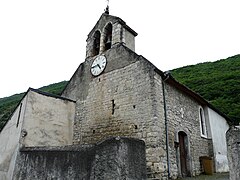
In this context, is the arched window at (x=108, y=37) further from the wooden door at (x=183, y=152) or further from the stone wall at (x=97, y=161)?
the stone wall at (x=97, y=161)

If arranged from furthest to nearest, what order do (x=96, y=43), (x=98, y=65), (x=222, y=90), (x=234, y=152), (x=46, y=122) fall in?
(x=222, y=90), (x=96, y=43), (x=98, y=65), (x=46, y=122), (x=234, y=152)

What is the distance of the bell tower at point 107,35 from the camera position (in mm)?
11246

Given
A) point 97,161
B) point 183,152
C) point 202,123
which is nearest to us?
point 97,161

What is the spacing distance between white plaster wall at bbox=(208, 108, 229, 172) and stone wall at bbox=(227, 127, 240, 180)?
7.73 meters

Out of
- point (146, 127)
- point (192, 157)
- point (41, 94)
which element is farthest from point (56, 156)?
point (192, 157)

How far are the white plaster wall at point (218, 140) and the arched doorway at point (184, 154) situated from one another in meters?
2.25

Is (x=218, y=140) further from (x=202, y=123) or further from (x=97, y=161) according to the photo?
(x=97, y=161)

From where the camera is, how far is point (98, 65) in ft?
38.2

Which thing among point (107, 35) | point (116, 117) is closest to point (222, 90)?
point (107, 35)

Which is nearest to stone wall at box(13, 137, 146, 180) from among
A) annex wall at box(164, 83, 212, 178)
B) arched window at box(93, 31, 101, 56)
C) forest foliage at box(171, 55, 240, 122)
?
annex wall at box(164, 83, 212, 178)

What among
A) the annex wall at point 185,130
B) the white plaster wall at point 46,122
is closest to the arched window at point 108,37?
the white plaster wall at point 46,122

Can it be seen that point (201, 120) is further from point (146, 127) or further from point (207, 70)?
point (207, 70)

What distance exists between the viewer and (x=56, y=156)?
5363mm

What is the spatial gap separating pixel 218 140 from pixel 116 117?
22.3ft
